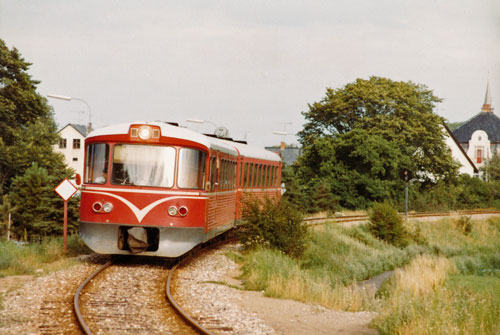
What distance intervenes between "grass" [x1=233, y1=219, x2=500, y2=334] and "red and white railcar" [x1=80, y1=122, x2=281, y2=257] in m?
1.77

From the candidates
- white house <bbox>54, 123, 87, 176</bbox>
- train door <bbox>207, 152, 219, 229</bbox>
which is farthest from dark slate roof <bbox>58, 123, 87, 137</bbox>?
train door <bbox>207, 152, 219, 229</bbox>

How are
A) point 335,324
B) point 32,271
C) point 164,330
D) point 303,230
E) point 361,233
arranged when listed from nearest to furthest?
1. point 164,330
2. point 335,324
3. point 32,271
4. point 303,230
5. point 361,233

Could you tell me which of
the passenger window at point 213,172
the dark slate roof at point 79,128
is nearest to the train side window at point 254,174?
the passenger window at point 213,172

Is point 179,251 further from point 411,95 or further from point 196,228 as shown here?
point 411,95

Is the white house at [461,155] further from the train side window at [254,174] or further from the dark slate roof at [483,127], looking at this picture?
the train side window at [254,174]

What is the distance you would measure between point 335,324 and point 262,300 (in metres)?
1.90

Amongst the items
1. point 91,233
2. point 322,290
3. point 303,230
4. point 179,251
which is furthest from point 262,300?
point 303,230

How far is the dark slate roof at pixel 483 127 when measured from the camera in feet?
261

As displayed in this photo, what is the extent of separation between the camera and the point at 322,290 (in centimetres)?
1150

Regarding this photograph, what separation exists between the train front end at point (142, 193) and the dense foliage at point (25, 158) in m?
13.5

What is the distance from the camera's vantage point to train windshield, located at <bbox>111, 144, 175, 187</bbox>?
42.0ft

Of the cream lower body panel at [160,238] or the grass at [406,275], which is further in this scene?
the cream lower body panel at [160,238]

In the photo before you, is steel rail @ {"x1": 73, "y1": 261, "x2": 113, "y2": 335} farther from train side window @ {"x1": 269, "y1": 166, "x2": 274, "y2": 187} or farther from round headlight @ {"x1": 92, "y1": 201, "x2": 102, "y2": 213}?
train side window @ {"x1": 269, "y1": 166, "x2": 274, "y2": 187}

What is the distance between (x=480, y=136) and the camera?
77.1 meters
